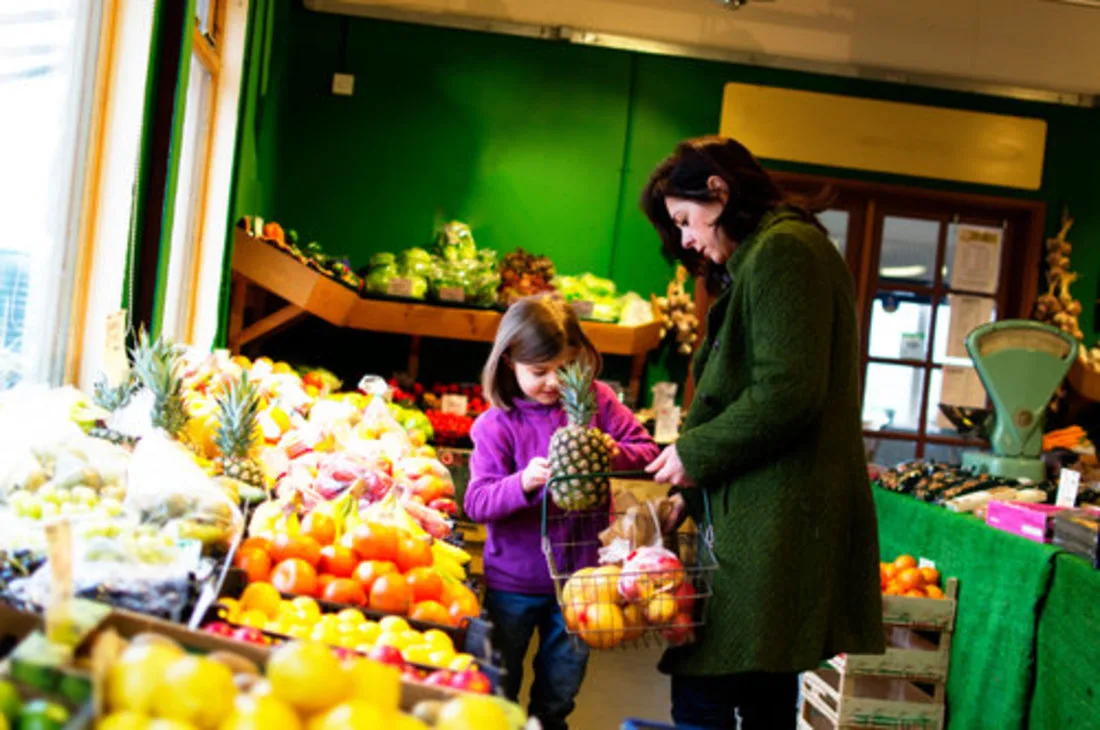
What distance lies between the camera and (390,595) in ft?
6.18

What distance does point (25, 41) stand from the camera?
8.63 feet

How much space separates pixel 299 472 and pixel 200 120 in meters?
2.24

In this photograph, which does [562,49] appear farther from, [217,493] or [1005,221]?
[217,493]

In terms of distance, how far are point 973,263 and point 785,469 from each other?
4.93 metres

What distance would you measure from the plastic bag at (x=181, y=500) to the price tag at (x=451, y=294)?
333cm

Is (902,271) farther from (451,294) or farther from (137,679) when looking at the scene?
(137,679)

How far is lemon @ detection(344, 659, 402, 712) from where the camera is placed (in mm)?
1117

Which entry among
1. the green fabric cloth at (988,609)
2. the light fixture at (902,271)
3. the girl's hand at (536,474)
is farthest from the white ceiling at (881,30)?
the girl's hand at (536,474)

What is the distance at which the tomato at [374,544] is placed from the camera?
2.08 metres

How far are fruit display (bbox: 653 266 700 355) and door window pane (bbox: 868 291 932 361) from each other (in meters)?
1.11

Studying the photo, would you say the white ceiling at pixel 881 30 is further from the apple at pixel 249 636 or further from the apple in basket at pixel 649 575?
the apple at pixel 249 636

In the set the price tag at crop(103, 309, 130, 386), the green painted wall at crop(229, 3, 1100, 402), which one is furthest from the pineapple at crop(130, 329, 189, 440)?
the green painted wall at crop(229, 3, 1100, 402)

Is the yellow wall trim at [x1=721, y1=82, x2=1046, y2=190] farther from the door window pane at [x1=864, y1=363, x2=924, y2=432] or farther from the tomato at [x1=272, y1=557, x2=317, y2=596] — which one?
the tomato at [x1=272, y1=557, x2=317, y2=596]

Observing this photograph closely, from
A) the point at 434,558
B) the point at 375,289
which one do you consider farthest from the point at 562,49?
A: the point at 434,558
